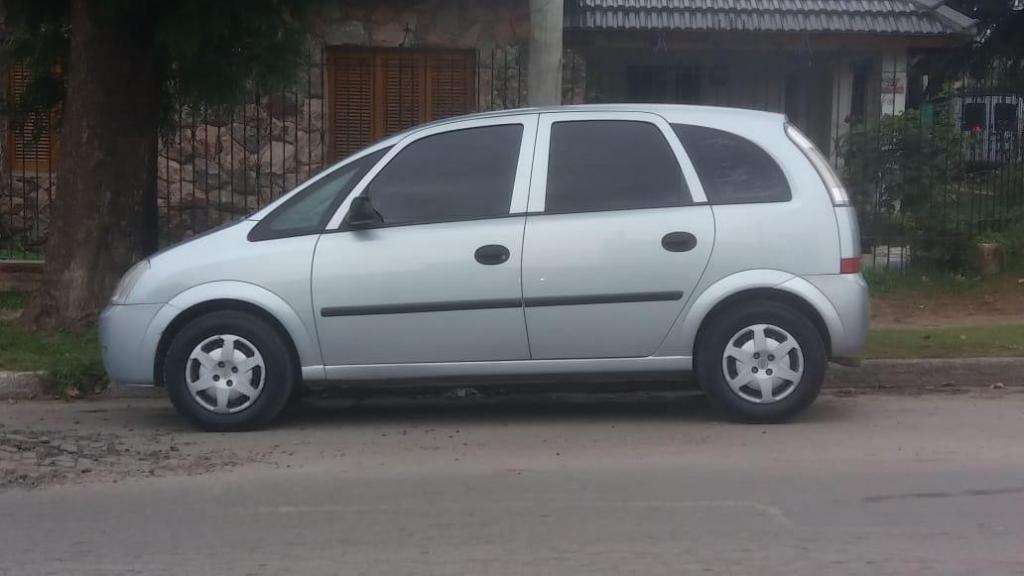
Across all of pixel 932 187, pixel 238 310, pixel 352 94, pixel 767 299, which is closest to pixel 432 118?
pixel 352 94

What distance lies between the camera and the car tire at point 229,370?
737cm

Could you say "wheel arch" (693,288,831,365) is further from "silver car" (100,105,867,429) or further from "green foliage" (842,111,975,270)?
"green foliage" (842,111,975,270)

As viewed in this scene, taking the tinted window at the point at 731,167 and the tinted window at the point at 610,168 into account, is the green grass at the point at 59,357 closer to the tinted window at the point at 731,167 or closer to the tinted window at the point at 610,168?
the tinted window at the point at 610,168

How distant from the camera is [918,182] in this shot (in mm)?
12180

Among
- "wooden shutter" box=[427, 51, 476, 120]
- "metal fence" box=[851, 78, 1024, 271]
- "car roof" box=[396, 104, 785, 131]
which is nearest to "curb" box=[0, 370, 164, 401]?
"car roof" box=[396, 104, 785, 131]

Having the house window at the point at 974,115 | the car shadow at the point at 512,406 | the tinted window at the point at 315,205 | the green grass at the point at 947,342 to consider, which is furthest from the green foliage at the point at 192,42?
the house window at the point at 974,115

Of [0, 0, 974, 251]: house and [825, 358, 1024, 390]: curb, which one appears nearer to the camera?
[825, 358, 1024, 390]: curb

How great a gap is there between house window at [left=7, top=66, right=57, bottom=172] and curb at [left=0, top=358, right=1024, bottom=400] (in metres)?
3.81

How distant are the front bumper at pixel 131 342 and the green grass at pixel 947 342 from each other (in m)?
4.76

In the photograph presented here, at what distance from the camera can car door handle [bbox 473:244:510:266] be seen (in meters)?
7.33

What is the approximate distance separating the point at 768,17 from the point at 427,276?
8.76 m

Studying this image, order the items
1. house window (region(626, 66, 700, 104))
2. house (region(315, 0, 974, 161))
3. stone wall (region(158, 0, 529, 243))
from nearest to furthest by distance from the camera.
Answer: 1. stone wall (region(158, 0, 529, 243))
2. house (region(315, 0, 974, 161))
3. house window (region(626, 66, 700, 104))

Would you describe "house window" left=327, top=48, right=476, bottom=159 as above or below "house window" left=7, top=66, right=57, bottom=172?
above

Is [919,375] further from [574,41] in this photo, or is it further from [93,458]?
[574,41]
